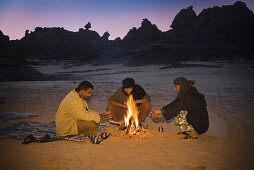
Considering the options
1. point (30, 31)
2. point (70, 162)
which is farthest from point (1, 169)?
point (30, 31)

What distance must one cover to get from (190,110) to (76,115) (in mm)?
2599

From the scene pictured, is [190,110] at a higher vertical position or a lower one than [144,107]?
higher

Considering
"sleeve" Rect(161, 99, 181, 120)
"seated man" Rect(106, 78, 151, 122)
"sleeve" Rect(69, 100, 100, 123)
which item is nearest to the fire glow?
"seated man" Rect(106, 78, 151, 122)

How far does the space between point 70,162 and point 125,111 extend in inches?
101

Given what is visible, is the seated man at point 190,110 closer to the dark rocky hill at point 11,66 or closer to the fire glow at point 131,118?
the fire glow at point 131,118

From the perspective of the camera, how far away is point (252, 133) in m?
4.80

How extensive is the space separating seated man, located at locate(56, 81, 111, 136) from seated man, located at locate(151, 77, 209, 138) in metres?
1.86

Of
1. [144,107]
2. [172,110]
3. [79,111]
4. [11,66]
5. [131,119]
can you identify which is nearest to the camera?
[79,111]

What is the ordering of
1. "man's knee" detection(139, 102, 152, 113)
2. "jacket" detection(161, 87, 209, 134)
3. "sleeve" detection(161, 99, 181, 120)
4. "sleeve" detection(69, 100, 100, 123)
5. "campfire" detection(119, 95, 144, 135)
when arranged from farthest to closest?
1. "man's knee" detection(139, 102, 152, 113)
2. "campfire" detection(119, 95, 144, 135)
3. "sleeve" detection(161, 99, 181, 120)
4. "jacket" detection(161, 87, 209, 134)
5. "sleeve" detection(69, 100, 100, 123)

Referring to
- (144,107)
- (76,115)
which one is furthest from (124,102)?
(76,115)

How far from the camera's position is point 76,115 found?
4121 mm

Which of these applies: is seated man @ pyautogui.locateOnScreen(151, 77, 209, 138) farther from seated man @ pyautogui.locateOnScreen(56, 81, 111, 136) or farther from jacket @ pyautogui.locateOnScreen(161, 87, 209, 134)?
seated man @ pyautogui.locateOnScreen(56, 81, 111, 136)

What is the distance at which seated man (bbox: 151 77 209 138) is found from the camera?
4.38 meters

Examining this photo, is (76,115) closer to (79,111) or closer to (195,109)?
(79,111)
